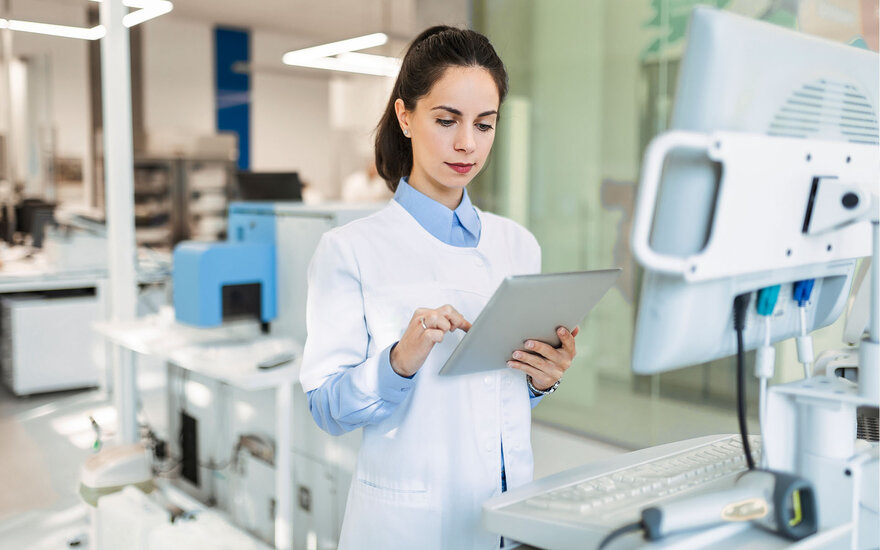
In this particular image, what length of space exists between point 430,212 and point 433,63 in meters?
0.25

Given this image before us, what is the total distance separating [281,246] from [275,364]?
1.70 feet

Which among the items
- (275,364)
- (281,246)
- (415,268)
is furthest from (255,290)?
(415,268)

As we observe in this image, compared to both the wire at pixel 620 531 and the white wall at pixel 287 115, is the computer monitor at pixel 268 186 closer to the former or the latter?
the wire at pixel 620 531

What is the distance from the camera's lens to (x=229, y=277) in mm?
2672

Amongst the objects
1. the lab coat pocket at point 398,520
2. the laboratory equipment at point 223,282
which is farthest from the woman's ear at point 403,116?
the laboratory equipment at point 223,282

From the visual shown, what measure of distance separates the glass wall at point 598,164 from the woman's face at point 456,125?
2162 mm

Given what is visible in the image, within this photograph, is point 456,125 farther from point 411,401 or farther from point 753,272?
point 753,272

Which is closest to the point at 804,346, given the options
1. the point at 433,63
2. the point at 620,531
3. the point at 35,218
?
the point at 620,531

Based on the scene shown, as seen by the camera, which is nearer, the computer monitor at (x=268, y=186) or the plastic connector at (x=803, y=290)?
the plastic connector at (x=803, y=290)

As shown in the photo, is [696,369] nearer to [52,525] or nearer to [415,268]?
[415,268]

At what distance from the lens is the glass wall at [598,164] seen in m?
3.30

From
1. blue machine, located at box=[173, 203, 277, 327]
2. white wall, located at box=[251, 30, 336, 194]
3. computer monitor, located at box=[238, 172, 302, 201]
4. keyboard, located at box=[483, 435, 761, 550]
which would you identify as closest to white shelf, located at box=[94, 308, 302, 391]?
blue machine, located at box=[173, 203, 277, 327]

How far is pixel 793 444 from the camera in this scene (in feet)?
2.92

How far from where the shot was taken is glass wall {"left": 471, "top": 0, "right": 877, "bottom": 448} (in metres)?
3.30
